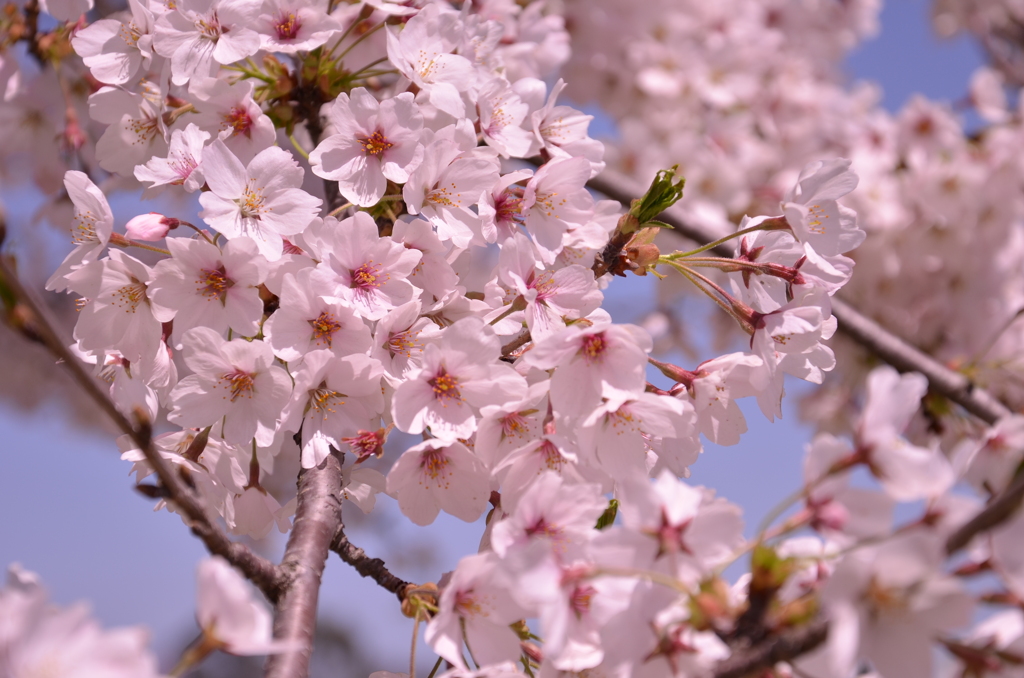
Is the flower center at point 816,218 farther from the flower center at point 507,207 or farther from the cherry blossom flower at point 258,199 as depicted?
the cherry blossom flower at point 258,199

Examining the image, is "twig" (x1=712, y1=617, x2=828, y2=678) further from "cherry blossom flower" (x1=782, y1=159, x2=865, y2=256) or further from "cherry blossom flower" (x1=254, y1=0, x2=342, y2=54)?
"cherry blossom flower" (x1=254, y1=0, x2=342, y2=54)

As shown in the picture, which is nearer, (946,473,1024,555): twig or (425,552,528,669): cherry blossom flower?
(946,473,1024,555): twig

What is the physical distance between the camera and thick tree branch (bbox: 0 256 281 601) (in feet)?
2.80

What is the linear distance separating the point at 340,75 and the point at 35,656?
148 centimetres

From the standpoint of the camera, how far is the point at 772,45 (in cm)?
557

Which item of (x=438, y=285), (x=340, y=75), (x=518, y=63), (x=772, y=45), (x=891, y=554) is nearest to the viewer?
(x=891, y=554)

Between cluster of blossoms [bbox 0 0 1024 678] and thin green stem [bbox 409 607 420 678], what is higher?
cluster of blossoms [bbox 0 0 1024 678]

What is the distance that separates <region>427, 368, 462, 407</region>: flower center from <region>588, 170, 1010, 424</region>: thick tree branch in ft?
5.68

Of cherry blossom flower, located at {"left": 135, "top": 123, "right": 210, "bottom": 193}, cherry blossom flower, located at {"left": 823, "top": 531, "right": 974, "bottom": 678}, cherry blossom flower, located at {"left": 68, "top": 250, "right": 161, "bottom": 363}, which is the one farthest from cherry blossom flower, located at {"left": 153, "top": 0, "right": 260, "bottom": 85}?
cherry blossom flower, located at {"left": 823, "top": 531, "right": 974, "bottom": 678}

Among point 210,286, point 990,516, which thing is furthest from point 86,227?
point 990,516

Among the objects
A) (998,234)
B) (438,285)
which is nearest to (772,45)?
(998,234)

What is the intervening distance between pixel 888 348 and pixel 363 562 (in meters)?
2.50

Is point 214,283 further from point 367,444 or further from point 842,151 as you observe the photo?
point 842,151

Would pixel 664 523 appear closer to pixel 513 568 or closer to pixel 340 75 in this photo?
pixel 513 568
